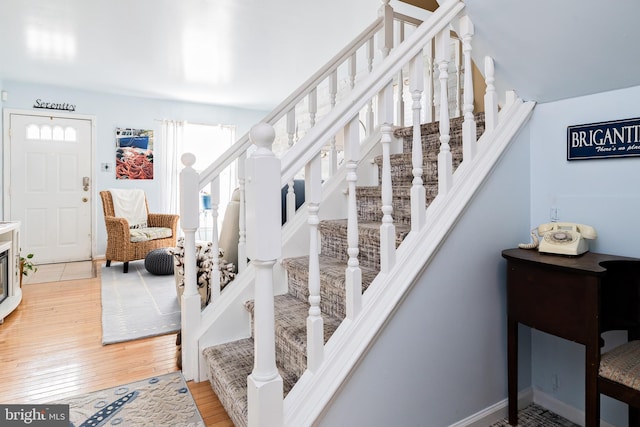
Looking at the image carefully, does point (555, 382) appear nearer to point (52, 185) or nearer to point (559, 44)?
point (559, 44)

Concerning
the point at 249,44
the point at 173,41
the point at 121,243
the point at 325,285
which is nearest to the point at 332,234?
the point at 325,285

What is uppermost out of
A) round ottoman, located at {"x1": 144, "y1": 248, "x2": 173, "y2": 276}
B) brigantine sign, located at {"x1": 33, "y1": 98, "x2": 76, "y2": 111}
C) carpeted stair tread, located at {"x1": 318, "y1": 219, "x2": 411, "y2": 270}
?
brigantine sign, located at {"x1": 33, "y1": 98, "x2": 76, "y2": 111}

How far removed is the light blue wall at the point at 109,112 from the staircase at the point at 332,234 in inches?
176

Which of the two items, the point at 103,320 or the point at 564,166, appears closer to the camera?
the point at 564,166

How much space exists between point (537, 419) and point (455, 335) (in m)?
0.63

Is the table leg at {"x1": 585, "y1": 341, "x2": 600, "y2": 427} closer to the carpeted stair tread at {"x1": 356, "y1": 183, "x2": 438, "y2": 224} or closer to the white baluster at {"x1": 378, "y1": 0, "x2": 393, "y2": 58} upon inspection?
the carpeted stair tread at {"x1": 356, "y1": 183, "x2": 438, "y2": 224}

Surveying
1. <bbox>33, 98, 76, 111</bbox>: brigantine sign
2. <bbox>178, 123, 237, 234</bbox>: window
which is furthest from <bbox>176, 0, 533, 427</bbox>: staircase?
<bbox>33, 98, 76, 111</bbox>: brigantine sign

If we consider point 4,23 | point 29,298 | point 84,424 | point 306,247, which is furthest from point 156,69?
point 84,424

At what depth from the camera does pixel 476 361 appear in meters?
1.62

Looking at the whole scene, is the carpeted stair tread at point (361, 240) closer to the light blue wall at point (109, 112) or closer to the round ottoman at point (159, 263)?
the round ottoman at point (159, 263)

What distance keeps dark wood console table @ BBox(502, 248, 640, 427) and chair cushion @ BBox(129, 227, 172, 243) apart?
A: 176 inches

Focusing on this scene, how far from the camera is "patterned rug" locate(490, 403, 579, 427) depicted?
1666 millimetres

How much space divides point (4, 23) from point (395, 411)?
4.53 meters

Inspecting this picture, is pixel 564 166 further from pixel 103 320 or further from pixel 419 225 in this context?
pixel 103 320
